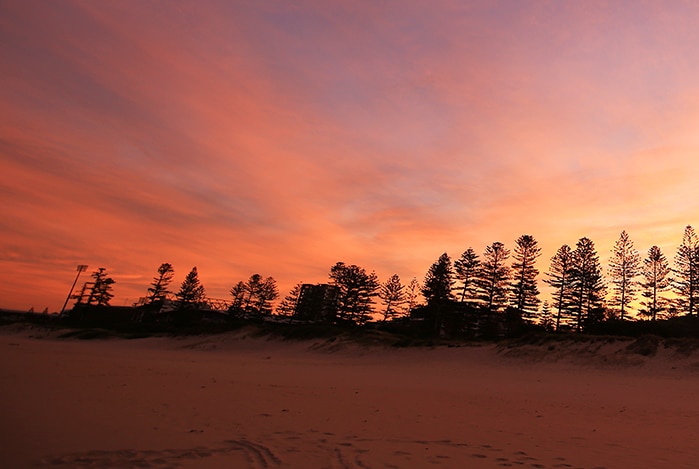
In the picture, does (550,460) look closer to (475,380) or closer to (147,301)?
(475,380)

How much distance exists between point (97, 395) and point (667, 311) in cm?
7022

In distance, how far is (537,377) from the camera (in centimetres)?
2131

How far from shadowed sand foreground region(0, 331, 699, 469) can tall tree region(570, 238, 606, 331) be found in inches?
1759

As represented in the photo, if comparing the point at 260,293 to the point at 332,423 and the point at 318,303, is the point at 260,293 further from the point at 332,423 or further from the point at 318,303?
the point at 332,423

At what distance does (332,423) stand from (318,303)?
271 feet

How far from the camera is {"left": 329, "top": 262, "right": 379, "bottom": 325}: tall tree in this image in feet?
270

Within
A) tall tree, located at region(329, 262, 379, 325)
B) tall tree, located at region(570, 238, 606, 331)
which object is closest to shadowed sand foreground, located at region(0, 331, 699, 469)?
tall tree, located at region(570, 238, 606, 331)

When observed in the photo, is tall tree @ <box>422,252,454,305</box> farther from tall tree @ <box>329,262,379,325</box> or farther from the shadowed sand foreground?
the shadowed sand foreground

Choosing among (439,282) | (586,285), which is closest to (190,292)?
(439,282)

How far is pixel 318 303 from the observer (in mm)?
90375

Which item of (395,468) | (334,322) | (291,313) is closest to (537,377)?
(395,468)

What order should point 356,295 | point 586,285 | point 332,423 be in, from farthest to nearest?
1. point 356,295
2. point 586,285
3. point 332,423

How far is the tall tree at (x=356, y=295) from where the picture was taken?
82.3 meters

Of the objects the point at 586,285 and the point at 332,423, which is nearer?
the point at 332,423
